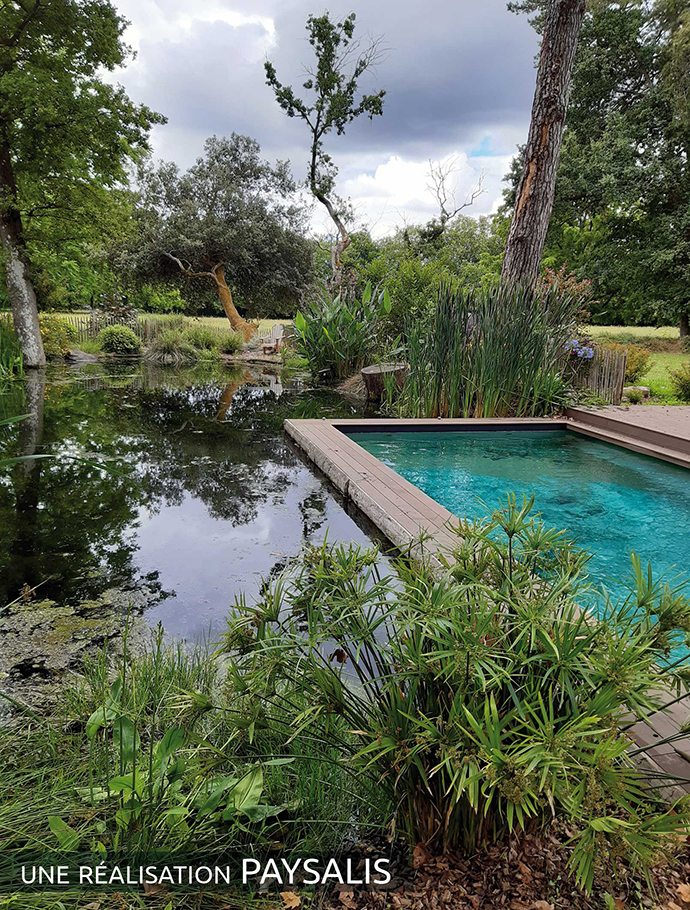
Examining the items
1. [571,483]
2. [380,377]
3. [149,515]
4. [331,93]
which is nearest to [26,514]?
[149,515]

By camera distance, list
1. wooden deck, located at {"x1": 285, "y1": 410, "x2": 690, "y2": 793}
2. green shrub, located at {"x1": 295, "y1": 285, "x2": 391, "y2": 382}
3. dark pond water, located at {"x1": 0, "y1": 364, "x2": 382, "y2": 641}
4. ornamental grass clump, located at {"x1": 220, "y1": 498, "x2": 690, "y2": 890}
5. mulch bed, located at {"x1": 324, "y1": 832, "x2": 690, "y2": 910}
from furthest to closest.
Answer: green shrub, located at {"x1": 295, "y1": 285, "x2": 391, "y2": 382} < dark pond water, located at {"x1": 0, "y1": 364, "x2": 382, "y2": 641} < wooden deck, located at {"x1": 285, "y1": 410, "x2": 690, "y2": 793} < mulch bed, located at {"x1": 324, "y1": 832, "x2": 690, "y2": 910} < ornamental grass clump, located at {"x1": 220, "y1": 498, "x2": 690, "y2": 890}

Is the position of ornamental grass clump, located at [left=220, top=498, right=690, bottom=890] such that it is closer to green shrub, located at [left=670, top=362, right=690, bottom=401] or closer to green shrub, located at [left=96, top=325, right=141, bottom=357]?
green shrub, located at [left=670, top=362, right=690, bottom=401]

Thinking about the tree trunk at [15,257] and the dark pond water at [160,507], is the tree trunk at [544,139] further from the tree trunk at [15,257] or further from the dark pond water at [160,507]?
the tree trunk at [15,257]

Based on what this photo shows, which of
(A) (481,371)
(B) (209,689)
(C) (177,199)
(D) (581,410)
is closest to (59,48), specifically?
(C) (177,199)

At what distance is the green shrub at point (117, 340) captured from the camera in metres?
14.9

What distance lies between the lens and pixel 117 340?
14938mm

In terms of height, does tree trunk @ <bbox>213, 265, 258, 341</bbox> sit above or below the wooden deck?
above

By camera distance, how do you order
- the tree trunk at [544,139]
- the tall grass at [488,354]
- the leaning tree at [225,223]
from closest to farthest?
the tall grass at [488,354] < the tree trunk at [544,139] < the leaning tree at [225,223]

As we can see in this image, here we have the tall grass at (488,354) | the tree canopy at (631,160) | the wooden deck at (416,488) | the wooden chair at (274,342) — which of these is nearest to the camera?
the wooden deck at (416,488)

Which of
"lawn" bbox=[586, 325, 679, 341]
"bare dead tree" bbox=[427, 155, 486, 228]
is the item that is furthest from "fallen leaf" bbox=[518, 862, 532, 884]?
"bare dead tree" bbox=[427, 155, 486, 228]

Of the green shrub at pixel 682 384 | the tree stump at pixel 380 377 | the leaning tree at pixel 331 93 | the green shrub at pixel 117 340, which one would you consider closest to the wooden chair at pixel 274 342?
the leaning tree at pixel 331 93

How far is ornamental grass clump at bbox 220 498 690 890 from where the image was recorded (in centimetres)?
96

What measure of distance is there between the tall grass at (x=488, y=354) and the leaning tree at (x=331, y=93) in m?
7.34

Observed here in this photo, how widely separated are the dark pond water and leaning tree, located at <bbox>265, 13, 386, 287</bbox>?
26.4ft
